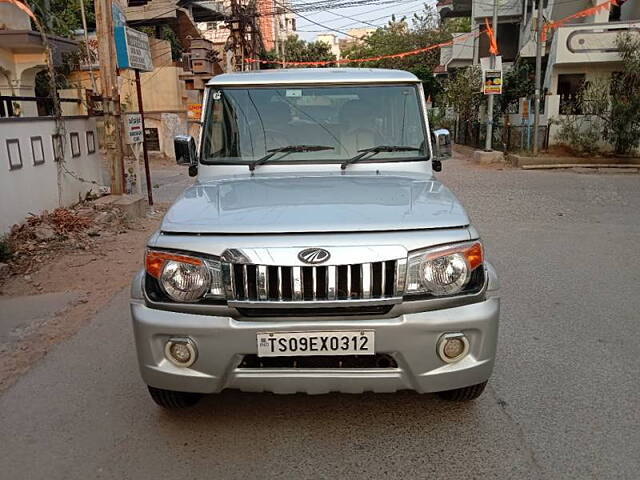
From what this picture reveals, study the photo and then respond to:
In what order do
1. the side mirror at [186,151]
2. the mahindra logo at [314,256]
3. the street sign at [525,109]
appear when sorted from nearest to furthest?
1. the mahindra logo at [314,256]
2. the side mirror at [186,151]
3. the street sign at [525,109]

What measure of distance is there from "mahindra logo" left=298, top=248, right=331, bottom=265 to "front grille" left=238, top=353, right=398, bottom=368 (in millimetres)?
478

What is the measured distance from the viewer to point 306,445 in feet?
9.83

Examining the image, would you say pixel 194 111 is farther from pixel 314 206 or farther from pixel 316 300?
pixel 316 300

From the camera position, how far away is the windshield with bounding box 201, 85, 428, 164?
425 cm

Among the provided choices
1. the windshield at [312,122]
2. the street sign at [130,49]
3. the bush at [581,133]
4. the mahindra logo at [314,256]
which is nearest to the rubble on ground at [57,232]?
the street sign at [130,49]

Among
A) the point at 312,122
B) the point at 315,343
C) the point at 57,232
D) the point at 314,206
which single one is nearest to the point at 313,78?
the point at 312,122

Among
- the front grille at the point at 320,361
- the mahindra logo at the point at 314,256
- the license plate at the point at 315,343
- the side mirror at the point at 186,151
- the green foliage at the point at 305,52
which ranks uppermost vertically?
the green foliage at the point at 305,52

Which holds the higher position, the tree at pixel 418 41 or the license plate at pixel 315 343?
the tree at pixel 418 41

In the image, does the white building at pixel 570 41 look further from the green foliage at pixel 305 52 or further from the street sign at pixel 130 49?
the green foliage at pixel 305 52

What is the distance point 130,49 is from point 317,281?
8627mm

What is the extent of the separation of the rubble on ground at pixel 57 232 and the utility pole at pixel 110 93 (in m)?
0.95

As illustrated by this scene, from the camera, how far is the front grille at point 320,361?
109 inches

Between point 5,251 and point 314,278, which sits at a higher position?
point 314,278

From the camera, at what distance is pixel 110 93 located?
9977 mm
